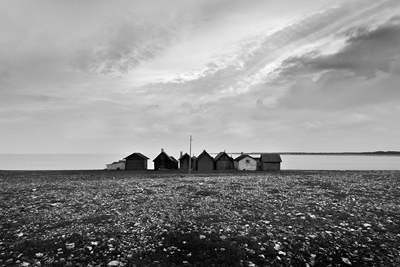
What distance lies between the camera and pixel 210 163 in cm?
6631

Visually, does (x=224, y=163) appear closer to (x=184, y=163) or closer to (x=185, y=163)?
(x=185, y=163)

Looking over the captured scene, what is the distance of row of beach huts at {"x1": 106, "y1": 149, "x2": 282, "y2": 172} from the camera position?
2560 inches

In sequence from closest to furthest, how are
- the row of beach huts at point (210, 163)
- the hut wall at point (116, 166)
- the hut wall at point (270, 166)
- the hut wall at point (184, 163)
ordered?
the hut wall at point (270, 166)
the row of beach huts at point (210, 163)
the hut wall at point (116, 166)
the hut wall at point (184, 163)

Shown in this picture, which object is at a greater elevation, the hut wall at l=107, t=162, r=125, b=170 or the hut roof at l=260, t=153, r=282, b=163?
the hut roof at l=260, t=153, r=282, b=163

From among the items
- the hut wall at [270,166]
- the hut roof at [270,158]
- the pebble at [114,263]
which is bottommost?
the pebble at [114,263]

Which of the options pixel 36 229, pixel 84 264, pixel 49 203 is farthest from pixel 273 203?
pixel 49 203

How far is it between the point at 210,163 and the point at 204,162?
174 cm

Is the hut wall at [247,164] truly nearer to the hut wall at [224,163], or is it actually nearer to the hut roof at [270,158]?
the hut wall at [224,163]

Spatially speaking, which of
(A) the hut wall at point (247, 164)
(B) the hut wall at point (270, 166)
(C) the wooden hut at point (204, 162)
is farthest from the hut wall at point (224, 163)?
(B) the hut wall at point (270, 166)

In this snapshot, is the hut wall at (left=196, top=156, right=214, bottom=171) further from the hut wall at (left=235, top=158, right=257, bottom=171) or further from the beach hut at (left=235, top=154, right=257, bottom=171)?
the hut wall at (left=235, top=158, right=257, bottom=171)

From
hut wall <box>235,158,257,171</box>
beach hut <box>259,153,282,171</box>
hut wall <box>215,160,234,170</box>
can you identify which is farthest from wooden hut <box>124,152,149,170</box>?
beach hut <box>259,153,282,171</box>

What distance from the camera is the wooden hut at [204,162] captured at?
65875 millimetres

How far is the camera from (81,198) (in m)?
19.4

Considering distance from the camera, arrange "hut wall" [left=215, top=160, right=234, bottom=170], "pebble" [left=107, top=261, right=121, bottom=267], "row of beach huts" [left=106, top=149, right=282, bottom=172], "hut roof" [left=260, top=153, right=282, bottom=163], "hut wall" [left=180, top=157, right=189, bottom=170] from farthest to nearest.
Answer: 1. "hut wall" [left=180, top=157, right=189, bottom=170]
2. "hut wall" [left=215, top=160, right=234, bottom=170]
3. "row of beach huts" [left=106, top=149, right=282, bottom=172]
4. "hut roof" [left=260, top=153, right=282, bottom=163]
5. "pebble" [left=107, top=261, right=121, bottom=267]
